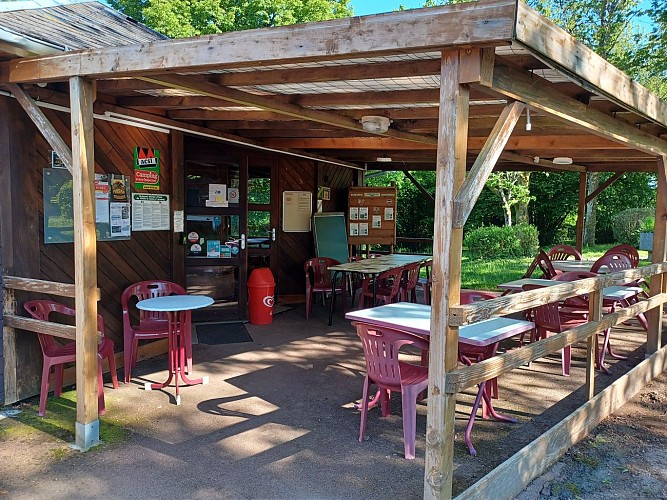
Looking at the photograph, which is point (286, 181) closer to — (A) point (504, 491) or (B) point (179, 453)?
(B) point (179, 453)

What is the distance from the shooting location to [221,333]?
19.5 feet

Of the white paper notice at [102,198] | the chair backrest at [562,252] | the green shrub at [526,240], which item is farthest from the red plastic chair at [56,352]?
the green shrub at [526,240]

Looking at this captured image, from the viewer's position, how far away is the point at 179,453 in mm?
3121

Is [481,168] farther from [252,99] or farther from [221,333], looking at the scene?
[221,333]

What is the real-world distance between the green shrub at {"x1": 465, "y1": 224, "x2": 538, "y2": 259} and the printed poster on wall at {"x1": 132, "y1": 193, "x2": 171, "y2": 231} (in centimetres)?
1183

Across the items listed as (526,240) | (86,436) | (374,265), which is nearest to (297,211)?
(374,265)

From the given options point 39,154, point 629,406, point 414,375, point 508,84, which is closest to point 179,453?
point 414,375

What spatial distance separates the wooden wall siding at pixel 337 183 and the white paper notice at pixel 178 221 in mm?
3365

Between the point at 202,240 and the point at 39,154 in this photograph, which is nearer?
the point at 39,154

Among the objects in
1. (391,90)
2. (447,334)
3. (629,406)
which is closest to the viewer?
(447,334)

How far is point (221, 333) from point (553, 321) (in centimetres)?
344

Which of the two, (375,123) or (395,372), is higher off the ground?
(375,123)

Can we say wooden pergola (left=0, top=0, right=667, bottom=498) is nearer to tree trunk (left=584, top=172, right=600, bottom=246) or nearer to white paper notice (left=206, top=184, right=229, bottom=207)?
white paper notice (left=206, top=184, right=229, bottom=207)

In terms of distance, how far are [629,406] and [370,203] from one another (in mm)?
5333
